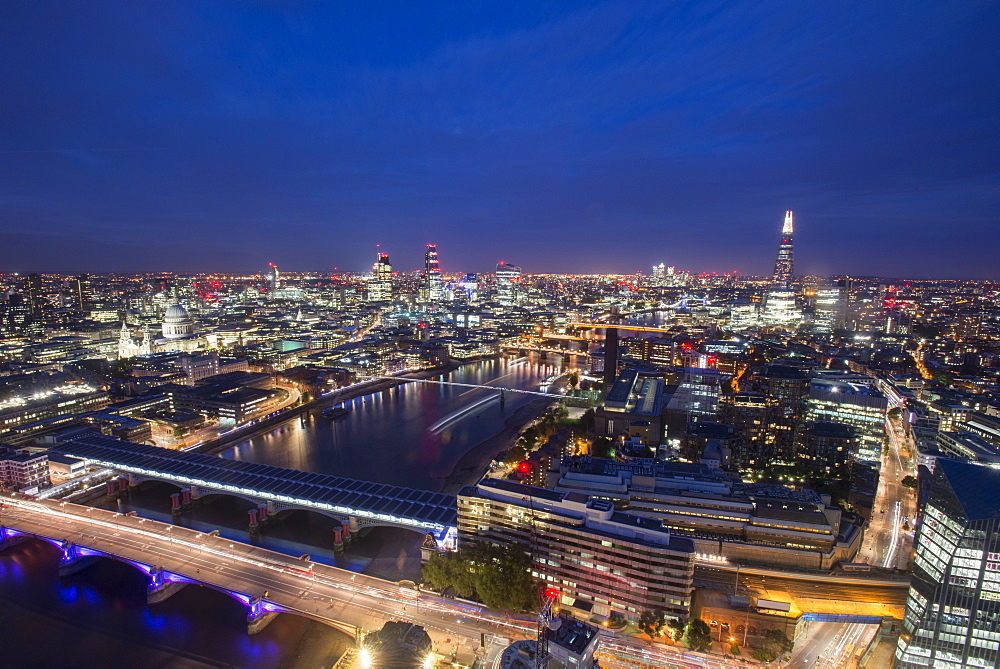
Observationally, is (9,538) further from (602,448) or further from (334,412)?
(602,448)

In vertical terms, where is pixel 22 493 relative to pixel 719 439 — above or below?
below

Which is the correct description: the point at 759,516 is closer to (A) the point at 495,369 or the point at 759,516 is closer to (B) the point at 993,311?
(A) the point at 495,369

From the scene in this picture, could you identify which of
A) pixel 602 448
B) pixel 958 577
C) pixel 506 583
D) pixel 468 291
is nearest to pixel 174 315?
pixel 602 448

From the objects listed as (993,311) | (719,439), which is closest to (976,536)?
(719,439)

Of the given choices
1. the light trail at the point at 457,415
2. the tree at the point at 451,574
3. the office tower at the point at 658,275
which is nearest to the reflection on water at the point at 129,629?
the tree at the point at 451,574

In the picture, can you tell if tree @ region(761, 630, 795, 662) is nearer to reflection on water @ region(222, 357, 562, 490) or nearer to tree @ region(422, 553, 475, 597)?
tree @ region(422, 553, 475, 597)
